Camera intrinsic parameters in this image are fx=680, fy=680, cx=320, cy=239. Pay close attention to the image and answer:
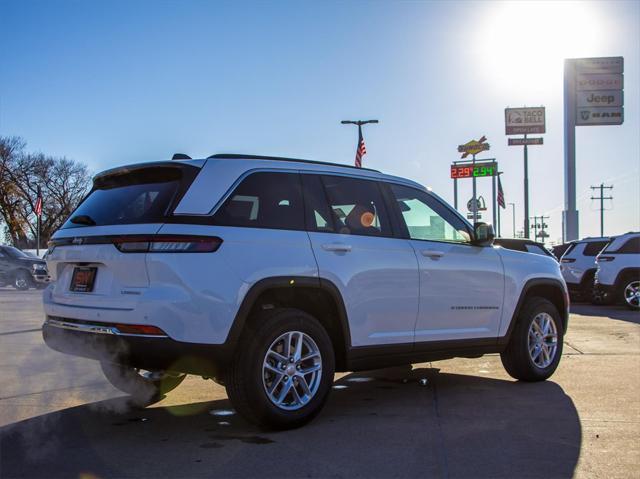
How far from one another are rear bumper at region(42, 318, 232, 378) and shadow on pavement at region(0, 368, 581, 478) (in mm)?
496

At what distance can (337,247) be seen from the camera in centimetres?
486

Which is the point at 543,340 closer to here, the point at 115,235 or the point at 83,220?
the point at 115,235

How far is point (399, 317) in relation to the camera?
17.1 feet

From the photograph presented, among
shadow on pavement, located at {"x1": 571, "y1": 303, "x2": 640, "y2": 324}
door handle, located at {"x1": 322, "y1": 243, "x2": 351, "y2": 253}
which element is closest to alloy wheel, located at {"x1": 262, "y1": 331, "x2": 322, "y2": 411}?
door handle, located at {"x1": 322, "y1": 243, "x2": 351, "y2": 253}

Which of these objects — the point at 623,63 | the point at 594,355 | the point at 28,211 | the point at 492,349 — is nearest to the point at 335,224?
the point at 492,349

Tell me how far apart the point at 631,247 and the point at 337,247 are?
40.6ft

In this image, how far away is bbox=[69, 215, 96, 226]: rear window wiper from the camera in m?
4.66

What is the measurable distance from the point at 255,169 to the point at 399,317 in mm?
1598

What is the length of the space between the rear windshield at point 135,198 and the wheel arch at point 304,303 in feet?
2.50

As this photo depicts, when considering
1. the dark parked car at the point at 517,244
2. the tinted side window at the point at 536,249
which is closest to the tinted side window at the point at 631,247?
the tinted side window at the point at 536,249

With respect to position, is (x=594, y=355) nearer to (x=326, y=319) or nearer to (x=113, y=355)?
(x=326, y=319)

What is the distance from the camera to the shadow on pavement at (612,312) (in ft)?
43.0

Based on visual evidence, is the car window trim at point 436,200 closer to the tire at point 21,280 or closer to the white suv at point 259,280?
the white suv at point 259,280

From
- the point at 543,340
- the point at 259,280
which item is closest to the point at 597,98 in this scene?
the point at 543,340
